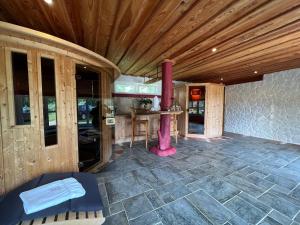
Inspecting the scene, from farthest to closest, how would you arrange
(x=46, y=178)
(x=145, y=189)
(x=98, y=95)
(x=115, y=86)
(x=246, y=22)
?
1. (x=115, y=86)
2. (x=98, y=95)
3. (x=145, y=189)
4. (x=246, y=22)
5. (x=46, y=178)

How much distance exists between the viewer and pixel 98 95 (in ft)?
9.70

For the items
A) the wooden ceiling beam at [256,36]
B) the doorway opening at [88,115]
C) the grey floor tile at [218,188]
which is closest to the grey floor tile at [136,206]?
the grey floor tile at [218,188]

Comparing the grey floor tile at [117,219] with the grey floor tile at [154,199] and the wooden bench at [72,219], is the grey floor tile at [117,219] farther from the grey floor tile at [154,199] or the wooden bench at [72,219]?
the grey floor tile at [154,199]

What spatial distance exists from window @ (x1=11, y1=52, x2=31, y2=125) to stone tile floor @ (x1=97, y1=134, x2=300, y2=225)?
147cm

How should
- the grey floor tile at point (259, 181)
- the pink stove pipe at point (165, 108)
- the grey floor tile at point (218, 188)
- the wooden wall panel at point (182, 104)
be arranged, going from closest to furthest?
the grey floor tile at point (218, 188) < the grey floor tile at point (259, 181) < the pink stove pipe at point (165, 108) < the wooden wall panel at point (182, 104)

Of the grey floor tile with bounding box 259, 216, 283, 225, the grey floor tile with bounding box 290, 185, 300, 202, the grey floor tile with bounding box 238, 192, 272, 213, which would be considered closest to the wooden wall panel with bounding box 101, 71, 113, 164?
the grey floor tile with bounding box 238, 192, 272, 213

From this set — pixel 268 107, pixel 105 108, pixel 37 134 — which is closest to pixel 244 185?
pixel 105 108

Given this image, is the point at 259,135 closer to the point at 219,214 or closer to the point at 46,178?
the point at 219,214

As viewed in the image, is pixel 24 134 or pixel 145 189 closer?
pixel 24 134

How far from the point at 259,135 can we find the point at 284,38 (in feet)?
14.0

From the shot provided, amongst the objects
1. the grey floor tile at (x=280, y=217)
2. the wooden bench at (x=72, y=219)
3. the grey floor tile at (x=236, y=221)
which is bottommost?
the grey floor tile at (x=280, y=217)

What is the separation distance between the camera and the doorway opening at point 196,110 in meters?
5.53

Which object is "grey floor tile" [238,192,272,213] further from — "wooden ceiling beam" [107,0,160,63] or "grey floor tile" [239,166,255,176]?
"wooden ceiling beam" [107,0,160,63]

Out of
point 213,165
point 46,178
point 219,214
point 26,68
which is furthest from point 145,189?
point 26,68
